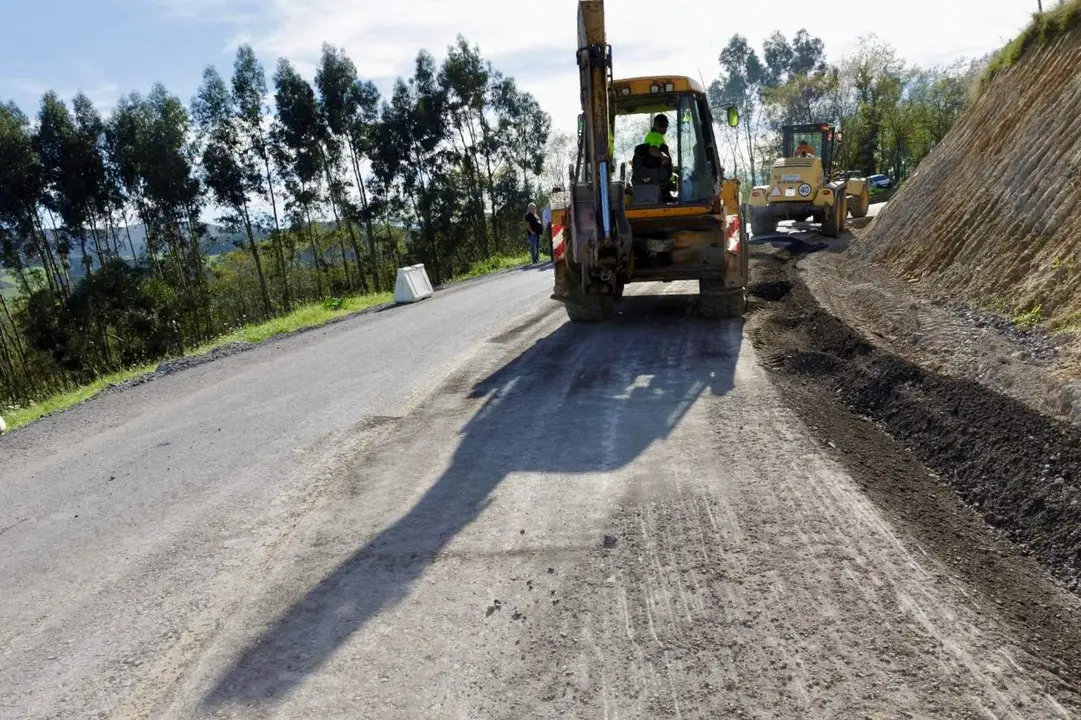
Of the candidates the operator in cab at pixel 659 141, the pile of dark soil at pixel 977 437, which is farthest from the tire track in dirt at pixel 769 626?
the operator in cab at pixel 659 141

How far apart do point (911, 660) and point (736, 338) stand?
596 cm

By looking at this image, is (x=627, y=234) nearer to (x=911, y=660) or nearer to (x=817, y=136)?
(x=911, y=660)

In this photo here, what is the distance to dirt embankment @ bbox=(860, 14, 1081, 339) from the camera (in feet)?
24.7

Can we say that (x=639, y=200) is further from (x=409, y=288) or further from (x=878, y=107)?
(x=878, y=107)

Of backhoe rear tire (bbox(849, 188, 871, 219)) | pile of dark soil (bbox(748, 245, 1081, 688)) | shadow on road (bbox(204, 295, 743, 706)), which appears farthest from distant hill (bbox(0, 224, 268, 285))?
pile of dark soil (bbox(748, 245, 1081, 688))

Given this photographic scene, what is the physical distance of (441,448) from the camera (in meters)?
5.80

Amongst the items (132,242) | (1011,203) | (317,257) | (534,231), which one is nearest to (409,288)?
(534,231)

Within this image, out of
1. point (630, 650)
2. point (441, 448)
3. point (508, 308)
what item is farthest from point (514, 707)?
point (508, 308)

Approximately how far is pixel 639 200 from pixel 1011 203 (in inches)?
172

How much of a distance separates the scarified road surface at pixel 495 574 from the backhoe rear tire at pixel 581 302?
2.91m

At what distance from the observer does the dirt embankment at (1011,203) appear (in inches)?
296

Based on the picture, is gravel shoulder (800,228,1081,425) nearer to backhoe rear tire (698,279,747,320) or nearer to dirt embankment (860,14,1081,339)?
dirt embankment (860,14,1081,339)

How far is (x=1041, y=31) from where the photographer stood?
11.9m

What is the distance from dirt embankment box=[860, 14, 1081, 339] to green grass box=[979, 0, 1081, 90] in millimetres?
32
